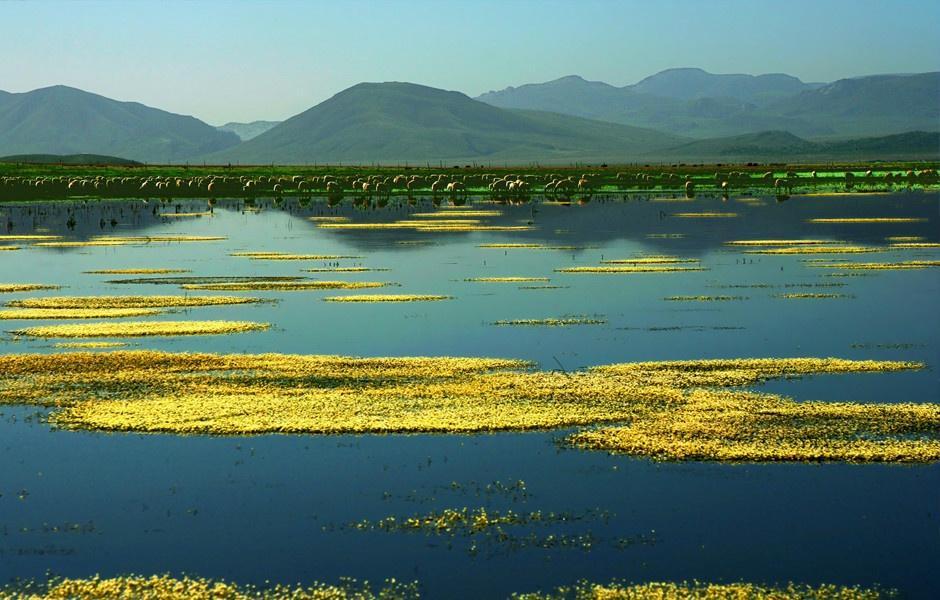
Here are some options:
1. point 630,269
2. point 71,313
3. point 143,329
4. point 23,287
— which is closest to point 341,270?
point 630,269

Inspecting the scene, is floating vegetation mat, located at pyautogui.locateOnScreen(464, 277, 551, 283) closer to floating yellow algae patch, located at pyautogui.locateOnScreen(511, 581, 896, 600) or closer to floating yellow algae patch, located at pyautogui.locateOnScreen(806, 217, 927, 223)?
floating yellow algae patch, located at pyautogui.locateOnScreen(511, 581, 896, 600)

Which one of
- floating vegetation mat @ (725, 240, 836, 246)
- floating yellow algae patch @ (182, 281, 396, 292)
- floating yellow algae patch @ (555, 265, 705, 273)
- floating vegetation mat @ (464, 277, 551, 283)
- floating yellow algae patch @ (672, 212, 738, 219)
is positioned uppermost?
floating yellow algae patch @ (672, 212, 738, 219)

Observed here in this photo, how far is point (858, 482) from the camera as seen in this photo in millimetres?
17078

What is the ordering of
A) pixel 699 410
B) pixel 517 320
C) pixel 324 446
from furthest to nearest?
pixel 517 320, pixel 699 410, pixel 324 446

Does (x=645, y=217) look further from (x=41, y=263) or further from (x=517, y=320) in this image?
(x=517, y=320)

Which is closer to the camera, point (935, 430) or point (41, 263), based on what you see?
point (935, 430)

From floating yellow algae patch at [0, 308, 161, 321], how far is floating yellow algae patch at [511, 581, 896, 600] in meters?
22.5

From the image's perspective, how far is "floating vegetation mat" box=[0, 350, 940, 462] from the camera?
1919cm

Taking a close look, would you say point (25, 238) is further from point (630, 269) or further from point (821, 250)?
point (821, 250)

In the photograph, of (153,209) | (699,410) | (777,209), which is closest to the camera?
(699,410)

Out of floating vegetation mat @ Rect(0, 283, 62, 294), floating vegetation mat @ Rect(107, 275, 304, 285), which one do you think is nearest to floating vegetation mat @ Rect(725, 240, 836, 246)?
floating vegetation mat @ Rect(107, 275, 304, 285)

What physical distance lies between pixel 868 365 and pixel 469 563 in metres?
13.7

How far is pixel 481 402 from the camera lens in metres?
21.8

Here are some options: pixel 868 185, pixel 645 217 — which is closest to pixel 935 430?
pixel 645 217
